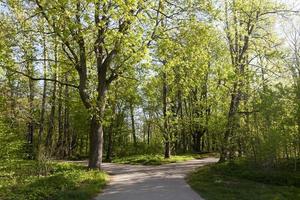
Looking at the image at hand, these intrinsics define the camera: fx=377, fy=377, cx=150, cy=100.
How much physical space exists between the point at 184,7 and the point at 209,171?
8527mm

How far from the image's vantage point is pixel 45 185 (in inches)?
523

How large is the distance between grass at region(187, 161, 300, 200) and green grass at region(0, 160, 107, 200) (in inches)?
157

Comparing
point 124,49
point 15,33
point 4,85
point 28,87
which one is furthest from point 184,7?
point 28,87

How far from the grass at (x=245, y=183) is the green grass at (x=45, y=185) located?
3.98 meters

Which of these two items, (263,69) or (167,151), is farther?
(167,151)

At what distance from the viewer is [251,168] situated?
59.6 ft

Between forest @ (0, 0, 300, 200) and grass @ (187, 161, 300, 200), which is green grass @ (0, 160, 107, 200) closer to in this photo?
forest @ (0, 0, 300, 200)

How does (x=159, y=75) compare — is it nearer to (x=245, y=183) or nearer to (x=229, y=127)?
(x=229, y=127)

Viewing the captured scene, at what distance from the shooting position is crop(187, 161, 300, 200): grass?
1293cm

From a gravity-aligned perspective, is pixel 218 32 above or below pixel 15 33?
above

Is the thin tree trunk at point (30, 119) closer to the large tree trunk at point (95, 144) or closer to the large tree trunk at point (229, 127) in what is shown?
the large tree trunk at point (95, 144)

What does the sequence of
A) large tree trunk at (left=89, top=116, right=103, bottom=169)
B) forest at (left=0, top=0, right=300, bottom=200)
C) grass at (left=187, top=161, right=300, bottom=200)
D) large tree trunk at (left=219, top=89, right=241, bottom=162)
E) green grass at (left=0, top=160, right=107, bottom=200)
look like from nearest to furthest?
1. green grass at (left=0, top=160, right=107, bottom=200)
2. grass at (left=187, top=161, right=300, bottom=200)
3. forest at (left=0, top=0, right=300, bottom=200)
4. large tree trunk at (left=89, top=116, right=103, bottom=169)
5. large tree trunk at (left=219, top=89, right=241, bottom=162)

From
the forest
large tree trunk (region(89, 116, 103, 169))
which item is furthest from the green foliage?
large tree trunk (region(89, 116, 103, 169))

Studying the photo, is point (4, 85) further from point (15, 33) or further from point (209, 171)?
point (209, 171)
